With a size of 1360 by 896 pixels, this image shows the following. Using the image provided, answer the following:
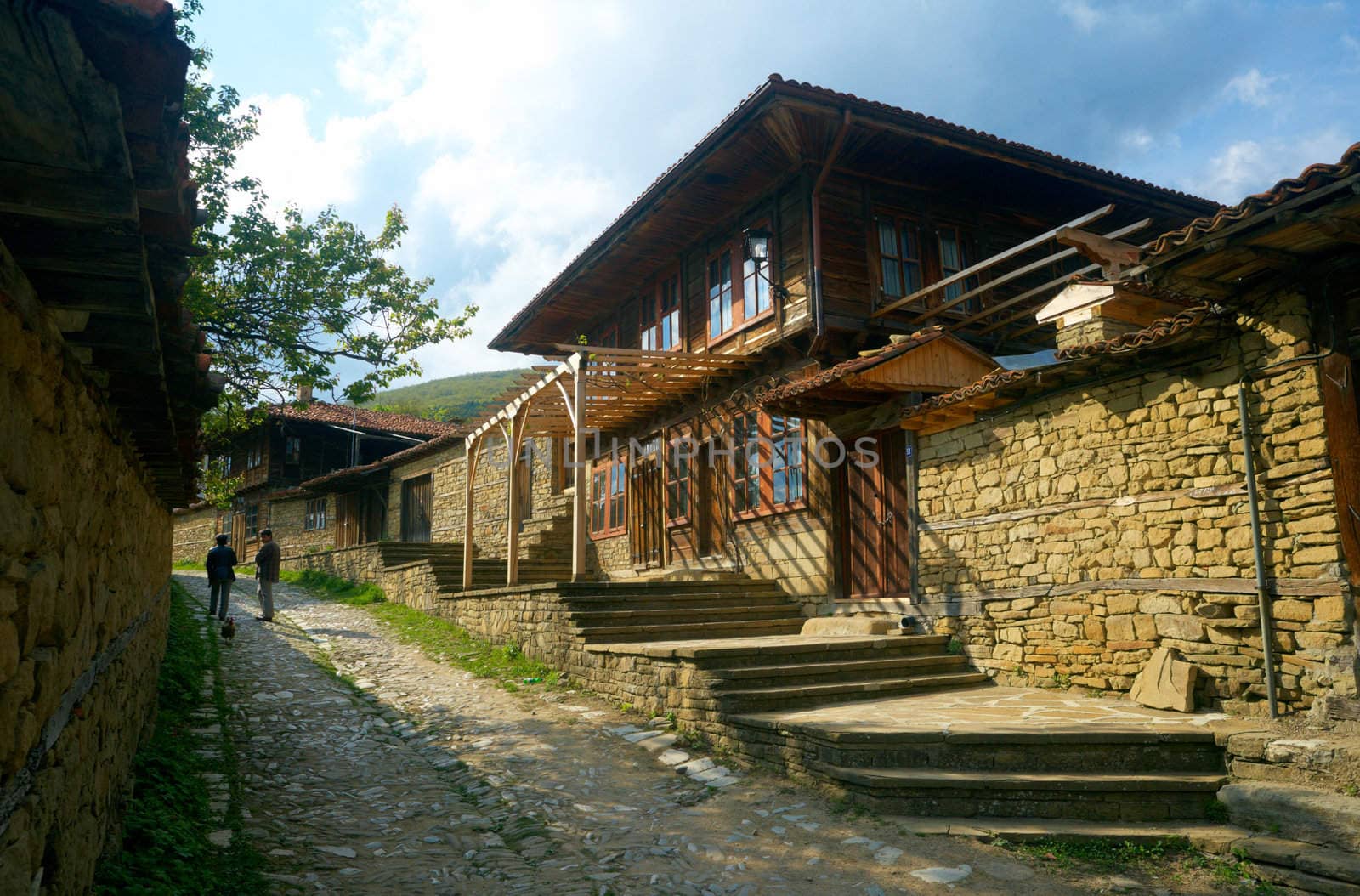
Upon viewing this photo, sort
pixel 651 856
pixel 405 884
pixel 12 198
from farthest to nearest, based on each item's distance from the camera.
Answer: pixel 651 856 → pixel 405 884 → pixel 12 198

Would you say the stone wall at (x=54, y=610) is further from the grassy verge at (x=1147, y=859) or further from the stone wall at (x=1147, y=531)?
the stone wall at (x=1147, y=531)

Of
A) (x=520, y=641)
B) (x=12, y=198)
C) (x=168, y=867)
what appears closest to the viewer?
(x=12, y=198)

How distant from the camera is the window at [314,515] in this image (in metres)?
26.3

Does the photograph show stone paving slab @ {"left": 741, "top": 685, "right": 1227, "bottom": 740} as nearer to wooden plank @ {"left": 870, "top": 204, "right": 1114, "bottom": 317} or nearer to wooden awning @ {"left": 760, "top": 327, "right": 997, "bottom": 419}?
wooden awning @ {"left": 760, "top": 327, "right": 997, "bottom": 419}

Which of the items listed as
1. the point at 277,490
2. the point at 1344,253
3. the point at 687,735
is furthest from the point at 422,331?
the point at 277,490

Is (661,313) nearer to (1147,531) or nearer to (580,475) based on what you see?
(580,475)

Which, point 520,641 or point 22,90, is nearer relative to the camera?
point 22,90

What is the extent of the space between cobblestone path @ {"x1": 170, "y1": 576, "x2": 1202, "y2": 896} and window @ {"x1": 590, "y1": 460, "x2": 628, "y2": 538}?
20.9 ft

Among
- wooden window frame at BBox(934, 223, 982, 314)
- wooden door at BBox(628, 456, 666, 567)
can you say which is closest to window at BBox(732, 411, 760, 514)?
wooden door at BBox(628, 456, 666, 567)

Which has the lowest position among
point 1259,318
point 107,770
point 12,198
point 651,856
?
point 651,856

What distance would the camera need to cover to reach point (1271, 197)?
485cm

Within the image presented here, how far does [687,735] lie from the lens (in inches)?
275

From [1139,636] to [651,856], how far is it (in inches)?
161

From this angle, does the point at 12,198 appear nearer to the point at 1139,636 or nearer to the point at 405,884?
the point at 405,884
